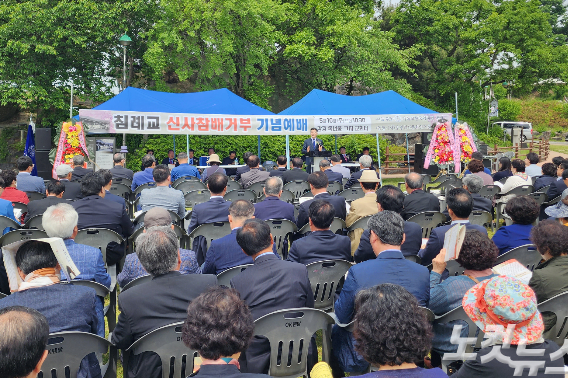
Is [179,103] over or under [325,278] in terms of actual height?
over

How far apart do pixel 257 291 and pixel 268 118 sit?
9.50 metres

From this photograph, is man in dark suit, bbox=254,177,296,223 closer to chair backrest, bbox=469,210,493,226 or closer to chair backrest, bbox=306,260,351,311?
chair backrest, bbox=306,260,351,311

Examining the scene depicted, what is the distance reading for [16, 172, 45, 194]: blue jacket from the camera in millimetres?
7121

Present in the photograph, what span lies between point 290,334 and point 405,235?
1942 millimetres

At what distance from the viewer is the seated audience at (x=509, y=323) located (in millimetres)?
1761

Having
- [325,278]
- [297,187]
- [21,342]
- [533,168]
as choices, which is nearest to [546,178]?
[533,168]

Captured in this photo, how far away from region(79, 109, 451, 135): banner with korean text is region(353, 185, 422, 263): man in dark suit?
7.36 meters

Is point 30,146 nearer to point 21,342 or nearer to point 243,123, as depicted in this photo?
point 243,123

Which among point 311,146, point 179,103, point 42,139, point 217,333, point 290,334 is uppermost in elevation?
point 179,103

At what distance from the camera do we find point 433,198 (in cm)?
583

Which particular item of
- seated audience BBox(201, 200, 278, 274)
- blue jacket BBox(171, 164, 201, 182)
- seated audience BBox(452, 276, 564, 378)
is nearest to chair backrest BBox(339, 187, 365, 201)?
blue jacket BBox(171, 164, 201, 182)

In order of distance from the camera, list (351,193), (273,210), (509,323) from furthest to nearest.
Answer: (351,193), (273,210), (509,323)

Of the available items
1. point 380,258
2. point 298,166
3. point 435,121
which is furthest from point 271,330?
point 435,121

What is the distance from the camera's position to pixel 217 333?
1.81 m
